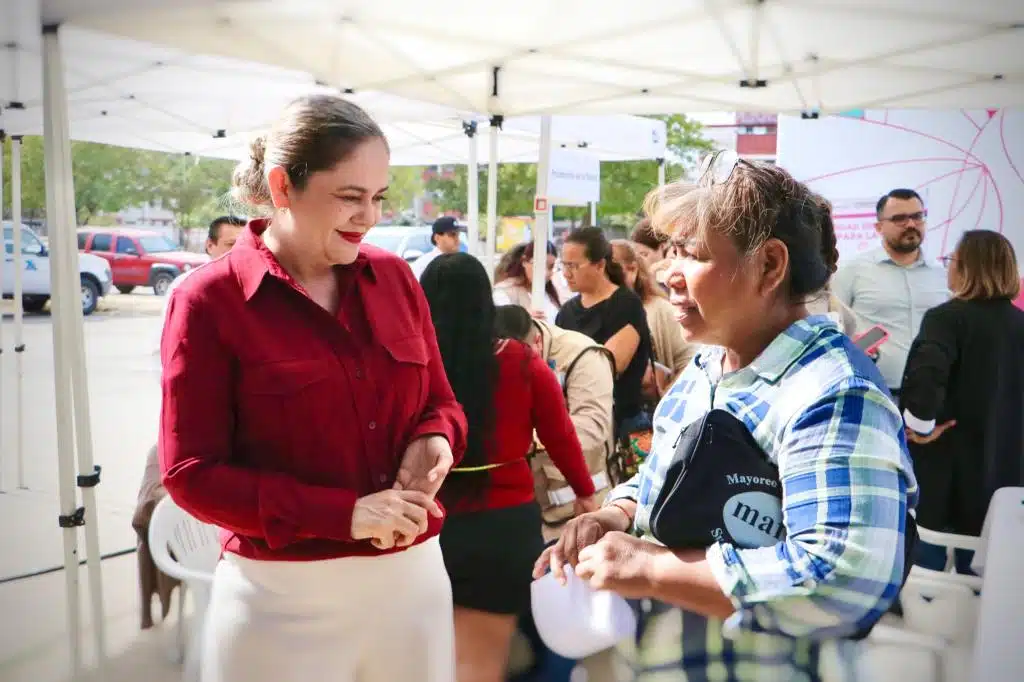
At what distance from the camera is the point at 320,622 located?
1.48 m

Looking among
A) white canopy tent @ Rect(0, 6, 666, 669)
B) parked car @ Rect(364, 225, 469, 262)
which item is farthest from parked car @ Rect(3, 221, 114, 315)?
white canopy tent @ Rect(0, 6, 666, 669)

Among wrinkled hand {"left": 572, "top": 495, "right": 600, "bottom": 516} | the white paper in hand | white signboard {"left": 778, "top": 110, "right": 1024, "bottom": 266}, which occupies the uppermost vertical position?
white signboard {"left": 778, "top": 110, "right": 1024, "bottom": 266}

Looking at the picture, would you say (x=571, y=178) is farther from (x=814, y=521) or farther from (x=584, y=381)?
(x=814, y=521)

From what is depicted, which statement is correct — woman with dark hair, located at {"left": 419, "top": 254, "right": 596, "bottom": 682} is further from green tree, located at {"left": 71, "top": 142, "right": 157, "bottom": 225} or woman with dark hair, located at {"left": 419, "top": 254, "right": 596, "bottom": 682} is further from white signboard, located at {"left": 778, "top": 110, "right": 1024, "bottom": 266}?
green tree, located at {"left": 71, "top": 142, "right": 157, "bottom": 225}

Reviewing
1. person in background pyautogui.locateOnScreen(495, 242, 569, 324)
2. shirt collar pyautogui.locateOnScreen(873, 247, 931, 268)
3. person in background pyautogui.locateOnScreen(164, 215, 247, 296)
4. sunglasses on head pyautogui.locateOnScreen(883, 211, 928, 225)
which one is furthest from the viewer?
person in background pyautogui.locateOnScreen(495, 242, 569, 324)


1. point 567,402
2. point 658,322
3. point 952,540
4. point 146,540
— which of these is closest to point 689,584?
point 567,402

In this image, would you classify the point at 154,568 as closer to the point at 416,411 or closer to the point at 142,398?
the point at 416,411

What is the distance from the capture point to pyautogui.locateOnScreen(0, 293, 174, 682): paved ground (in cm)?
359

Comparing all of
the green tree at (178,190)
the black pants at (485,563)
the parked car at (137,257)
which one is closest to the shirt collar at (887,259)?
the black pants at (485,563)

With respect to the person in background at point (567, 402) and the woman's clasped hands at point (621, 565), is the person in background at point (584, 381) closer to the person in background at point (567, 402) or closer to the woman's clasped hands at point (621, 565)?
the person in background at point (567, 402)

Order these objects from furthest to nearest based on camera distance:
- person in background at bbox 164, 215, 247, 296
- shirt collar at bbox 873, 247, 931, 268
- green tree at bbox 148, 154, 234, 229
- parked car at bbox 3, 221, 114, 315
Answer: green tree at bbox 148, 154, 234, 229, parked car at bbox 3, 221, 114, 315, shirt collar at bbox 873, 247, 931, 268, person in background at bbox 164, 215, 247, 296

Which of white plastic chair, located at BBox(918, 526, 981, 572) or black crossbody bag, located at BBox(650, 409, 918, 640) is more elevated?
black crossbody bag, located at BBox(650, 409, 918, 640)

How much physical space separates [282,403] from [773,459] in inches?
32.1

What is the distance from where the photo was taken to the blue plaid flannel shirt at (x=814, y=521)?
97 cm
